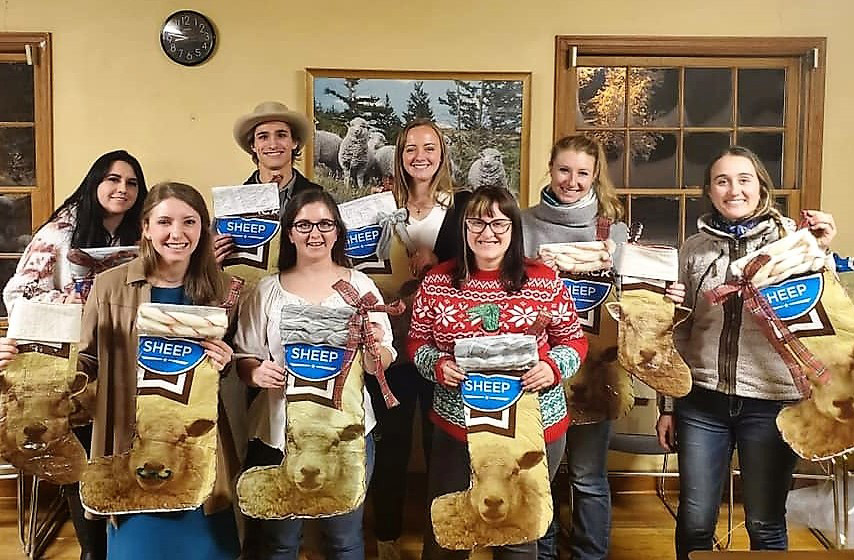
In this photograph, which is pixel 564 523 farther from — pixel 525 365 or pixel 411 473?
pixel 525 365

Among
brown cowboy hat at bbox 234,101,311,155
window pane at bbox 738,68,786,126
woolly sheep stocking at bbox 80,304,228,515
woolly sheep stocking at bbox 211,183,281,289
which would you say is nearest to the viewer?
woolly sheep stocking at bbox 80,304,228,515

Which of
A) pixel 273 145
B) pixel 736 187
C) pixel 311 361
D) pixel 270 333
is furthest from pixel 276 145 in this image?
pixel 736 187

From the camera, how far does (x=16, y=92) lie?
10.3 ft

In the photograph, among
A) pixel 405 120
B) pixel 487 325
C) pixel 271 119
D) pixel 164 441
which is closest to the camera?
pixel 164 441

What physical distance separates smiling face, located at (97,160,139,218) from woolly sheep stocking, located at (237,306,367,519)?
700 mm

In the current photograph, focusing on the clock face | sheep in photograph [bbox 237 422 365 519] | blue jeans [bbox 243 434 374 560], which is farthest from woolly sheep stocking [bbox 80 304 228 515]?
the clock face

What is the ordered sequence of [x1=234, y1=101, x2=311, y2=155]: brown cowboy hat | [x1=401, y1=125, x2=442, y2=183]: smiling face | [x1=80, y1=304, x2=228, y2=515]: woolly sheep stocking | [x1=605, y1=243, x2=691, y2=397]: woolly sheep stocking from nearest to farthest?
[x1=80, y1=304, x2=228, y2=515]: woolly sheep stocking, [x1=605, y1=243, x2=691, y2=397]: woolly sheep stocking, [x1=401, y1=125, x2=442, y2=183]: smiling face, [x1=234, y1=101, x2=311, y2=155]: brown cowboy hat

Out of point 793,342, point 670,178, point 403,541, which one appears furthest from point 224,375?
point 670,178

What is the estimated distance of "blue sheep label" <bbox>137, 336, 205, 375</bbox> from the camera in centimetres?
183

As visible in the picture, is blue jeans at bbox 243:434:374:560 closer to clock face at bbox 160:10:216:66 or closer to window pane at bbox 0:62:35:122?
clock face at bbox 160:10:216:66

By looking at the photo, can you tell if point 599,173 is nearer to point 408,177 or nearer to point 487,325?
point 408,177

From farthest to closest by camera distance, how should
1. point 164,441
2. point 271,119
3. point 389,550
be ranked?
1. point 389,550
2. point 271,119
3. point 164,441

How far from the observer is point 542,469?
1.89m

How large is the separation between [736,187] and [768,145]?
1429mm
